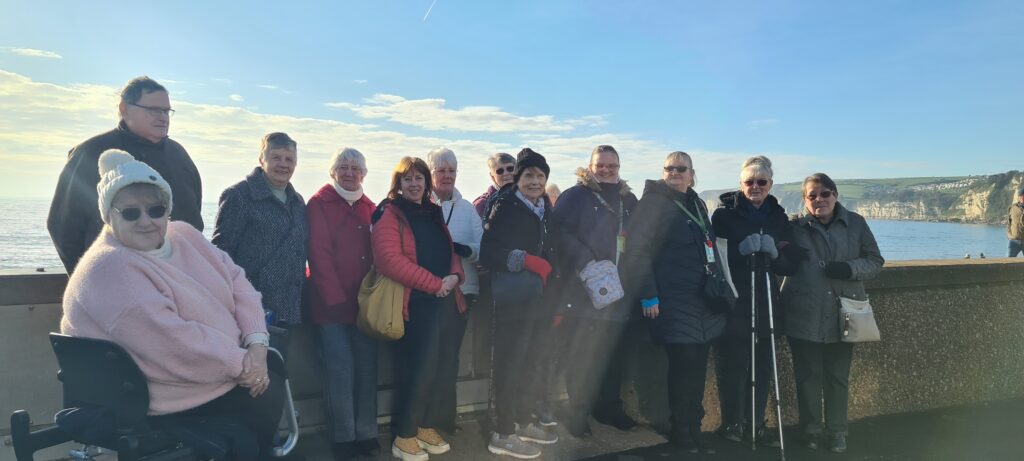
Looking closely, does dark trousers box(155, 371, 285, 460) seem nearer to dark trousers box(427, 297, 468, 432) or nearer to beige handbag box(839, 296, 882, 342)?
dark trousers box(427, 297, 468, 432)

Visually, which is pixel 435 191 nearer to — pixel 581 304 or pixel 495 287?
pixel 495 287

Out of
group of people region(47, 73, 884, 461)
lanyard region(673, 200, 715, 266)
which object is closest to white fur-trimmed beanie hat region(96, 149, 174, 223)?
group of people region(47, 73, 884, 461)

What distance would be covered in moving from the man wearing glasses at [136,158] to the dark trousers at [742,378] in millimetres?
3798

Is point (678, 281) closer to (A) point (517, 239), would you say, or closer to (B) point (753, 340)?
(B) point (753, 340)

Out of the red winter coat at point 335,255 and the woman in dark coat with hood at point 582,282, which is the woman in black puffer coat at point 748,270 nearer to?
the woman in dark coat with hood at point 582,282

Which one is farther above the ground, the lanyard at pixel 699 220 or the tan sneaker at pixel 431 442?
the lanyard at pixel 699 220

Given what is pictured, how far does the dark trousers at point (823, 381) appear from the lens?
14.5ft

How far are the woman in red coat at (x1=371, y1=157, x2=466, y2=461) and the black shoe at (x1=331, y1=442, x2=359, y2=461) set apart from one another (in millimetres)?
256

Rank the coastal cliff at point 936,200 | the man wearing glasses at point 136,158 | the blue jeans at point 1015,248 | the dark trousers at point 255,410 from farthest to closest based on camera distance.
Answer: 1. the coastal cliff at point 936,200
2. the blue jeans at point 1015,248
3. the man wearing glasses at point 136,158
4. the dark trousers at point 255,410

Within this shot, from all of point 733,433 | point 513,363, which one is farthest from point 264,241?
point 733,433

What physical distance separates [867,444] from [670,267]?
2.18 m

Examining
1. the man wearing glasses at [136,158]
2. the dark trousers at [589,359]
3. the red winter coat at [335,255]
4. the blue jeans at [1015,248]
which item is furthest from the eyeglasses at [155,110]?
the blue jeans at [1015,248]

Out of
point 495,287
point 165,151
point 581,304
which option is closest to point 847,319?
point 581,304

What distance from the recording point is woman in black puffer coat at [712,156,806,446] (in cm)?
432
